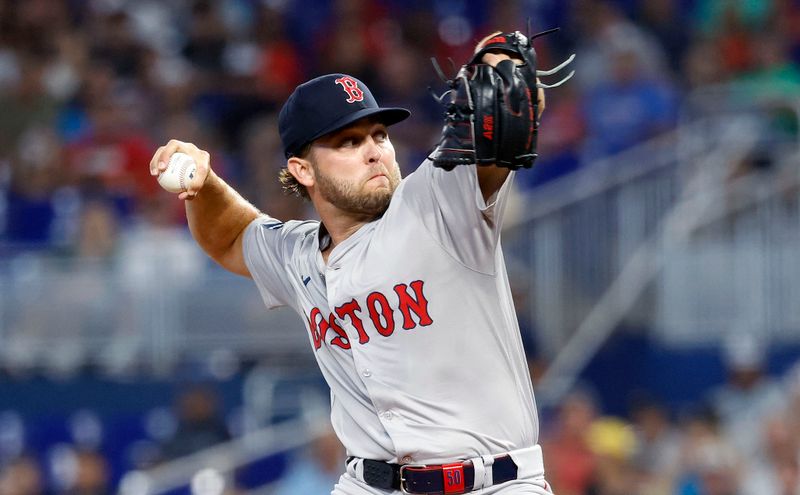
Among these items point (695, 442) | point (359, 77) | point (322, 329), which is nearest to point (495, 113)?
point (322, 329)

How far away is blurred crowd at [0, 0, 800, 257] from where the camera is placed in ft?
30.8

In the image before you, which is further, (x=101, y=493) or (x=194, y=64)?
(x=194, y=64)

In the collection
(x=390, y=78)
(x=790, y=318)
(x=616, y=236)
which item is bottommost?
(x=790, y=318)

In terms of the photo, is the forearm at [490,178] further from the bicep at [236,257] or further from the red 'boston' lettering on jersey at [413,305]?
the bicep at [236,257]

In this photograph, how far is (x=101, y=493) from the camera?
8.24m

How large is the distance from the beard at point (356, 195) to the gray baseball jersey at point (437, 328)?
98 mm

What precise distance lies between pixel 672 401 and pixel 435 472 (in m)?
5.43

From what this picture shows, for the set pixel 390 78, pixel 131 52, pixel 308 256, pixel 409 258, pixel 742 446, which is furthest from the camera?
pixel 131 52

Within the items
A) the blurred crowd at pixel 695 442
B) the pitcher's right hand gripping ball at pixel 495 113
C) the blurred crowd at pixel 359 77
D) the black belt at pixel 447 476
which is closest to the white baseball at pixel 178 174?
the pitcher's right hand gripping ball at pixel 495 113

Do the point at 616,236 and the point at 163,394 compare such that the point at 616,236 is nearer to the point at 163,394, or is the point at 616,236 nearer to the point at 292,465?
the point at 292,465

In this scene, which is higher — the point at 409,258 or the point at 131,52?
the point at 131,52

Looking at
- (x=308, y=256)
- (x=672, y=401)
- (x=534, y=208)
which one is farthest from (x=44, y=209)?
(x=308, y=256)

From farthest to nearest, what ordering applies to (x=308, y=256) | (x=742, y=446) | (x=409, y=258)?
(x=742, y=446) → (x=308, y=256) → (x=409, y=258)

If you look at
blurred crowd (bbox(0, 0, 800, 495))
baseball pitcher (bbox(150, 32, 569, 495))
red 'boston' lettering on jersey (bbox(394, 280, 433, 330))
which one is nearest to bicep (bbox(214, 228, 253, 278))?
baseball pitcher (bbox(150, 32, 569, 495))
